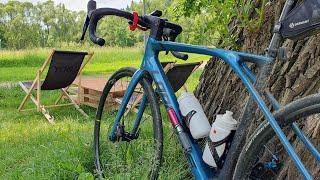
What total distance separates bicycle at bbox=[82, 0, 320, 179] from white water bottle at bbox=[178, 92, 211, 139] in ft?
0.16

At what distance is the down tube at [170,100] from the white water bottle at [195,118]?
0.04 metres

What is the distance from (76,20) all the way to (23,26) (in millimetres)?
6459

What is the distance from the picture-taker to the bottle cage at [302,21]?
1882 mm

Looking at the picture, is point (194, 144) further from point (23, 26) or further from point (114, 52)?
point (23, 26)

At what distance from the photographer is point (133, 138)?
330 centimetres

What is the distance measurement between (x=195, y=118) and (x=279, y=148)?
1.50 ft

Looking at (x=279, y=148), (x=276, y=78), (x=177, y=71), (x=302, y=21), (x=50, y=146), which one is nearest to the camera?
(x=302, y=21)

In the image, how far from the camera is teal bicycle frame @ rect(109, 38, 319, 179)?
2.14m

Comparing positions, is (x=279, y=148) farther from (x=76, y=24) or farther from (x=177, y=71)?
(x=76, y=24)

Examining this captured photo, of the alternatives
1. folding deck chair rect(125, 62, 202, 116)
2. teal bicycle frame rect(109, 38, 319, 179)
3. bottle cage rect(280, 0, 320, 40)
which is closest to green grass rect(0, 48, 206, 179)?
folding deck chair rect(125, 62, 202, 116)

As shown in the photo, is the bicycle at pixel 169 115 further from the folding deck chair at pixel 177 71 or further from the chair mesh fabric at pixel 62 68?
the chair mesh fabric at pixel 62 68

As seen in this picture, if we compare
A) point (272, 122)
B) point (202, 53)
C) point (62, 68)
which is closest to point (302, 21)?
point (272, 122)

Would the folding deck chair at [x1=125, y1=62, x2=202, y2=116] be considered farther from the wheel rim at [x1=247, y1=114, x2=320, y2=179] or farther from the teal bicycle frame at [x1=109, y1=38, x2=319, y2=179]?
the wheel rim at [x1=247, y1=114, x2=320, y2=179]

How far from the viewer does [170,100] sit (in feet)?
9.22
